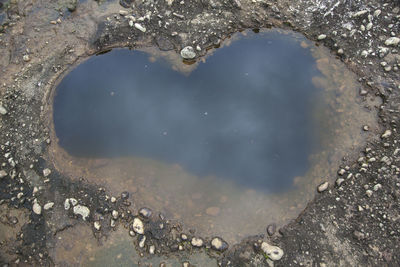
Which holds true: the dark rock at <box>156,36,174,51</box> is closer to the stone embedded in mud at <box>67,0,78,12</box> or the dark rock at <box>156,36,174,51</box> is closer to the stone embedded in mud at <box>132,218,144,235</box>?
the stone embedded in mud at <box>67,0,78,12</box>

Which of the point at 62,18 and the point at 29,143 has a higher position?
the point at 62,18

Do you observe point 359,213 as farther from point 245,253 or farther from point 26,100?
point 26,100

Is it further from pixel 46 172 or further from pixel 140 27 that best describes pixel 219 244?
pixel 140 27

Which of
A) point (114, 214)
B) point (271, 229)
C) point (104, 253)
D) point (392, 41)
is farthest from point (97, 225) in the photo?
point (392, 41)

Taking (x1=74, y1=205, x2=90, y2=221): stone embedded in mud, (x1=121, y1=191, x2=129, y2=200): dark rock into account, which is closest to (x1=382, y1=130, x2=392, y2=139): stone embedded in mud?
(x1=121, y1=191, x2=129, y2=200): dark rock

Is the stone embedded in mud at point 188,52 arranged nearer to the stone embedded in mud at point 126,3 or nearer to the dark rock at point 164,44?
the dark rock at point 164,44

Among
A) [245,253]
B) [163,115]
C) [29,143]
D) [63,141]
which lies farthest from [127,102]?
[245,253]
